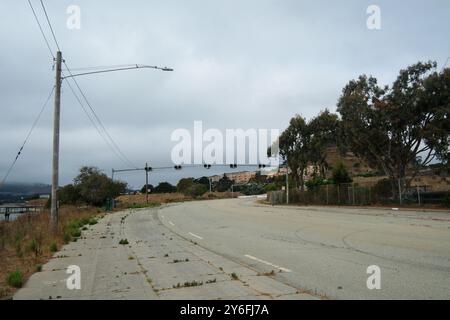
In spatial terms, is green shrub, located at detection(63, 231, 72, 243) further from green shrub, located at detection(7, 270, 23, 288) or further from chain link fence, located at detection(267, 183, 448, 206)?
chain link fence, located at detection(267, 183, 448, 206)

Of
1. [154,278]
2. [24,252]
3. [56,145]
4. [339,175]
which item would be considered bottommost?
[24,252]

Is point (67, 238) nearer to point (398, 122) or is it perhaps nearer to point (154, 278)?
point (154, 278)

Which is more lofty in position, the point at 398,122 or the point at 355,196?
the point at 398,122

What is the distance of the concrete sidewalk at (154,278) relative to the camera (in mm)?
8141

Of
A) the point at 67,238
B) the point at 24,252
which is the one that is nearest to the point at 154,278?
the point at 24,252

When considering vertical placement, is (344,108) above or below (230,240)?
above

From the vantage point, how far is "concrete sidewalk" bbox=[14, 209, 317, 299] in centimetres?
814

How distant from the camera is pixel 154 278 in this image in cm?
973

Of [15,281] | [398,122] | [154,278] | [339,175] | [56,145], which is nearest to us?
[15,281]
